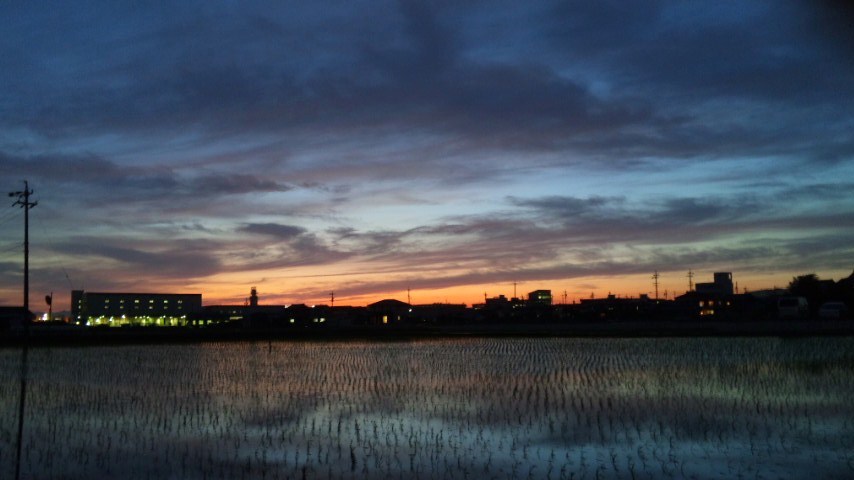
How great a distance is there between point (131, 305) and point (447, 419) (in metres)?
150

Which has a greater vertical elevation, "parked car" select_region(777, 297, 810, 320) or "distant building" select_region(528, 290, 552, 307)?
"distant building" select_region(528, 290, 552, 307)

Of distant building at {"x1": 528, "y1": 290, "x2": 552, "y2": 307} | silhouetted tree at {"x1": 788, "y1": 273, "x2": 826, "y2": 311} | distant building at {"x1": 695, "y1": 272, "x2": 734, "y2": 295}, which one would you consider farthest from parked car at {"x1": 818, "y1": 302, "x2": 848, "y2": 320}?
distant building at {"x1": 528, "y1": 290, "x2": 552, "y2": 307}

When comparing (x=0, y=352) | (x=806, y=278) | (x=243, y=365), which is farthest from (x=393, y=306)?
(x=243, y=365)

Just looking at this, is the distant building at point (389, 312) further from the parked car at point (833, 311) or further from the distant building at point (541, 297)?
the parked car at point (833, 311)

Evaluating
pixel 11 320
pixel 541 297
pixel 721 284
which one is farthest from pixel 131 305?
pixel 721 284

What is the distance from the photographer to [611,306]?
346 feet

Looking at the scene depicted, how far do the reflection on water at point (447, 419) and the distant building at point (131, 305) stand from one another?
4870 inches

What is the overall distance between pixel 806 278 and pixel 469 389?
84.4 metres

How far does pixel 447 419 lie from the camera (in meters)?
15.1

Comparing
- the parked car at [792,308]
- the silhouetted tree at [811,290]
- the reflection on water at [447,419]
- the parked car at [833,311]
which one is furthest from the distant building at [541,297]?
the reflection on water at [447,419]

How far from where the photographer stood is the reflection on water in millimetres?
11000

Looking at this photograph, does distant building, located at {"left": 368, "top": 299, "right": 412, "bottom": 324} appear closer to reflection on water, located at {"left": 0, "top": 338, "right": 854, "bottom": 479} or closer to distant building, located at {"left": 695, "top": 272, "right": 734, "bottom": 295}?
distant building, located at {"left": 695, "top": 272, "right": 734, "bottom": 295}

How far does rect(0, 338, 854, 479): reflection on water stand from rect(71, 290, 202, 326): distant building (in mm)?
123685

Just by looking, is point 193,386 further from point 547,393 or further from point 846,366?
point 846,366
